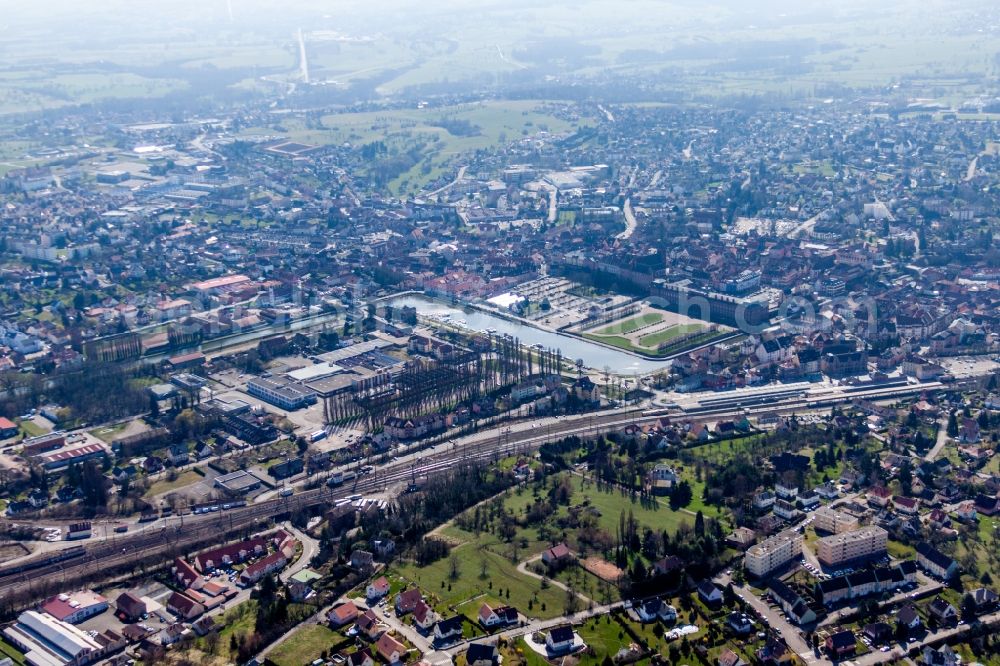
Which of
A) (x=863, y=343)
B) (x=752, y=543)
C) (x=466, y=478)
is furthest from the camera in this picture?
(x=863, y=343)

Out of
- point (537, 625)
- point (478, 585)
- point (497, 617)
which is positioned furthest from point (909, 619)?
point (478, 585)

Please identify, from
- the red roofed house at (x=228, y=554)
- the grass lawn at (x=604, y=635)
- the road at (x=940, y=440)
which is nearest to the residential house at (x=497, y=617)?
the grass lawn at (x=604, y=635)

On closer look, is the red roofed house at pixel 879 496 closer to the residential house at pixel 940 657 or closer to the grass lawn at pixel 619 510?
the grass lawn at pixel 619 510

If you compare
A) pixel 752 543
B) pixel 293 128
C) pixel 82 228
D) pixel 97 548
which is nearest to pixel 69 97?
pixel 293 128

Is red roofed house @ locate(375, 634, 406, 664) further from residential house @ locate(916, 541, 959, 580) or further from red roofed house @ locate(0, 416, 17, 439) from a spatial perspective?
red roofed house @ locate(0, 416, 17, 439)

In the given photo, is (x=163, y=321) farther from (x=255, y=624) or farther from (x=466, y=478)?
(x=255, y=624)

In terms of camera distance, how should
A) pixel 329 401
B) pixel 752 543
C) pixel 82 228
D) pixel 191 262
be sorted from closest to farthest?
pixel 752 543
pixel 329 401
pixel 191 262
pixel 82 228
